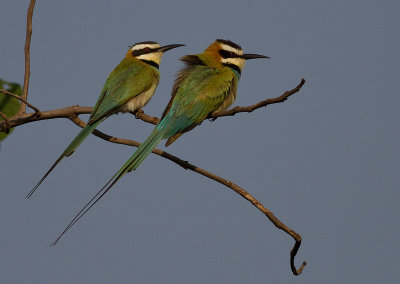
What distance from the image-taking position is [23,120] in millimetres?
2586

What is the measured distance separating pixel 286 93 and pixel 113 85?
74.9 inches

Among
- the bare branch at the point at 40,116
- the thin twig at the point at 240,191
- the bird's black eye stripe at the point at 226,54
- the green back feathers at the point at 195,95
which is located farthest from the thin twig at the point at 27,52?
the bird's black eye stripe at the point at 226,54

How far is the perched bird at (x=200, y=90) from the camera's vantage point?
3.26 meters

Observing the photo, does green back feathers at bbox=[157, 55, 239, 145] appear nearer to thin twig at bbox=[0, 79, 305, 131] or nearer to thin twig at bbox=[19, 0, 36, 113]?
thin twig at bbox=[0, 79, 305, 131]

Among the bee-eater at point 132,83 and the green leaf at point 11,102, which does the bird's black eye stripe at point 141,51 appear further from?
the green leaf at point 11,102

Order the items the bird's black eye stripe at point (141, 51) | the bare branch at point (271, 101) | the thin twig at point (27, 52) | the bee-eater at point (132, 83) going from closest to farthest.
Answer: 1. the bare branch at point (271, 101)
2. the thin twig at point (27, 52)
3. the bee-eater at point (132, 83)
4. the bird's black eye stripe at point (141, 51)

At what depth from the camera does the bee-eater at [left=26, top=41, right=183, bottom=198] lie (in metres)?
3.68

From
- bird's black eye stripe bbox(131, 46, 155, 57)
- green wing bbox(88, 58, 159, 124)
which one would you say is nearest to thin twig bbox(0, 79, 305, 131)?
green wing bbox(88, 58, 159, 124)

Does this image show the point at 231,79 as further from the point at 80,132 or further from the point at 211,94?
the point at 80,132

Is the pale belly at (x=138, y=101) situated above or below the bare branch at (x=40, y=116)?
below

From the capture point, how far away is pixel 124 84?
3.97 m

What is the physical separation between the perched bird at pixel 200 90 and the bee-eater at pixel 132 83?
0.37 metres

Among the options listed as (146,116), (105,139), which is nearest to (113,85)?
(146,116)

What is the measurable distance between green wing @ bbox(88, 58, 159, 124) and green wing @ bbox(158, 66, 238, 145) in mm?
384
